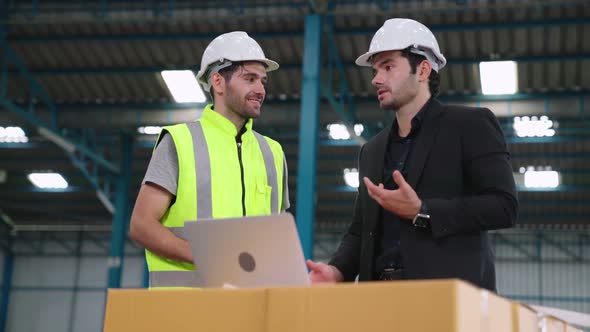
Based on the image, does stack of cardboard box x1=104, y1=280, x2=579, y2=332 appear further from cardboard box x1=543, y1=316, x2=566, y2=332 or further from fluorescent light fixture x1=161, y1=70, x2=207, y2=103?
fluorescent light fixture x1=161, y1=70, x2=207, y2=103

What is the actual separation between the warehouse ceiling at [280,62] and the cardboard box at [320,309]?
1272 centimetres

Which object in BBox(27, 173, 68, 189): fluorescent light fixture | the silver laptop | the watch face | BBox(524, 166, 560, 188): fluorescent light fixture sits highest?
BBox(27, 173, 68, 189): fluorescent light fixture

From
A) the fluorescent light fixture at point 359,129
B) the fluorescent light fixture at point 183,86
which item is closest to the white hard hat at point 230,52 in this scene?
the fluorescent light fixture at point 183,86

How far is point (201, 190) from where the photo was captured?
4012 mm

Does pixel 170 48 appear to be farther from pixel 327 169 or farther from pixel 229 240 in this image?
pixel 229 240

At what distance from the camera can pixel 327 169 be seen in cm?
2364

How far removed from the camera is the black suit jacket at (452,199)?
10.7 feet

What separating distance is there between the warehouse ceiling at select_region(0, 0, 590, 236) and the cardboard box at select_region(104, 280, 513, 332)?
12721mm

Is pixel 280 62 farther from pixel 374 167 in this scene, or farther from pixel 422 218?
pixel 422 218

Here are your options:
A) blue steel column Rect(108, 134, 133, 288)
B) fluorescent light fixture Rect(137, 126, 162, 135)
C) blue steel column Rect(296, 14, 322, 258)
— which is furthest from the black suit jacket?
blue steel column Rect(108, 134, 133, 288)

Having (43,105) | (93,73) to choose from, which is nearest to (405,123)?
(93,73)

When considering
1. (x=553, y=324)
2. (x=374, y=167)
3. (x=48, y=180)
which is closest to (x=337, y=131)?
(x=48, y=180)

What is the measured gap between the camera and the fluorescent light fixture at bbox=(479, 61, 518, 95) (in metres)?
17.3

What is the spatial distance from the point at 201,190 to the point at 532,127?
1686 centimetres
